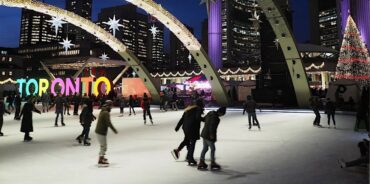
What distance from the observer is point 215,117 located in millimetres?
6402

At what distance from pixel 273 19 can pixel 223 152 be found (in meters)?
15.3

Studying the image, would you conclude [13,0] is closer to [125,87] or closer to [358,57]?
[125,87]

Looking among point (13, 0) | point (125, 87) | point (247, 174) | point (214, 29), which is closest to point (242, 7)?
point (214, 29)

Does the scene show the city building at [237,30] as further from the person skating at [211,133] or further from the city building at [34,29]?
the person skating at [211,133]

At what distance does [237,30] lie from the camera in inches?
6348

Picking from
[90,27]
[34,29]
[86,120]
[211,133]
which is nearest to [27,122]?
[86,120]

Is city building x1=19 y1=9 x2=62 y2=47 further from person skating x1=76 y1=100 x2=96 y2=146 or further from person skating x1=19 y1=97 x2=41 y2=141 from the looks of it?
person skating x1=76 y1=100 x2=96 y2=146

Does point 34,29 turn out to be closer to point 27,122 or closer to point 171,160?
point 27,122

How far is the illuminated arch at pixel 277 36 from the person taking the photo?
20797mm

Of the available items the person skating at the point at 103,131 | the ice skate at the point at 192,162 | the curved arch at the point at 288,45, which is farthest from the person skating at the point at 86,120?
the curved arch at the point at 288,45

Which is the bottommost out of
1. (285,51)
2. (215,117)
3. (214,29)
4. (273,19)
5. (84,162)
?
(84,162)

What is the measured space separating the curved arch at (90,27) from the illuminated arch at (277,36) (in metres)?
5.10

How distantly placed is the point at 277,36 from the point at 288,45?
1.10m

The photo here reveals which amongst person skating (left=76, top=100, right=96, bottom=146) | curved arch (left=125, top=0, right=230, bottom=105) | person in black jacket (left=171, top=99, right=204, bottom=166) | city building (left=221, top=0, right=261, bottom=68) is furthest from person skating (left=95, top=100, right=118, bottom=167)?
city building (left=221, top=0, right=261, bottom=68)
